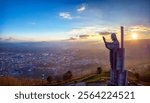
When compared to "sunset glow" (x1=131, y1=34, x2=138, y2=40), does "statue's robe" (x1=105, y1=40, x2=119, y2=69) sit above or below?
below

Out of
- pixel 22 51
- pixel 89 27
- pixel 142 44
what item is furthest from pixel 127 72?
pixel 22 51

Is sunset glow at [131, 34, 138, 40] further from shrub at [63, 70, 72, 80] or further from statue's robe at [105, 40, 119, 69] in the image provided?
shrub at [63, 70, 72, 80]

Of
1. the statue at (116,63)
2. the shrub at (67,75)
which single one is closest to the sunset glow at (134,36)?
the statue at (116,63)

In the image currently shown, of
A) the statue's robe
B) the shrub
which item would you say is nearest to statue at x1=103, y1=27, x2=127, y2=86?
the statue's robe

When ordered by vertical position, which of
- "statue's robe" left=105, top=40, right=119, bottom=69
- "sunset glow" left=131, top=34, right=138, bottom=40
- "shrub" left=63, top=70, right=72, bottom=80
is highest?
"sunset glow" left=131, top=34, right=138, bottom=40

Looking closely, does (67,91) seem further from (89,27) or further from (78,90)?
(89,27)

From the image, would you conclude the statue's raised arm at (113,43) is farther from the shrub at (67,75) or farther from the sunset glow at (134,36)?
the shrub at (67,75)

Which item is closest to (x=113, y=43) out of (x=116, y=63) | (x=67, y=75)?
(x=116, y=63)
